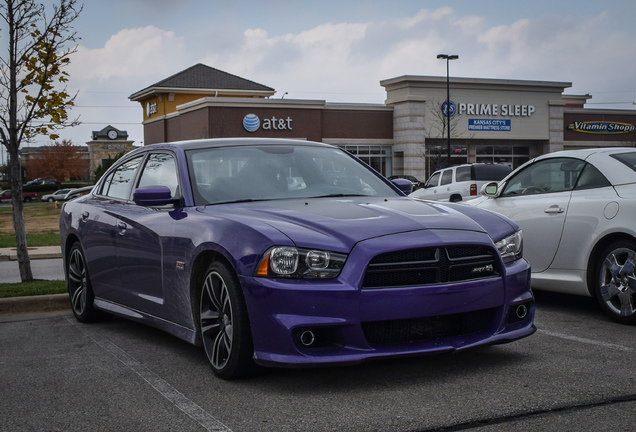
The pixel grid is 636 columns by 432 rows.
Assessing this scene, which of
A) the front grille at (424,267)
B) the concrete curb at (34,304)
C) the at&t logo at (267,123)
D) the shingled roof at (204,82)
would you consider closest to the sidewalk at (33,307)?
the concrete curb at (34,304)

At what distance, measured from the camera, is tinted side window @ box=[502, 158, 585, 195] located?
Answer: 294 inches

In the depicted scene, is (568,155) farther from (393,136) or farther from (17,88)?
(393,136)

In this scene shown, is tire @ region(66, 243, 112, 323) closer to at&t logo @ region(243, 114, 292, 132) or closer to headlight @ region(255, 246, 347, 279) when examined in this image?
headlight @ region(255, 246, 347, 279)

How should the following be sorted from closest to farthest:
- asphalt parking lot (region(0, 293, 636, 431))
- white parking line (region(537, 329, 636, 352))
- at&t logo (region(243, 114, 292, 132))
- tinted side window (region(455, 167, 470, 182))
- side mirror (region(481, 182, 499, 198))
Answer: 1. asphalt parking lot (region(0, 293, 636, 431))
2. white parking line (region(537, 329, 636, 352))
3. side mirror (region(481, 182, 499, 198))
4. tinted side window (region(455, 167, 470, 182))
5. at&t logo (region(243, 114, 292, 132))

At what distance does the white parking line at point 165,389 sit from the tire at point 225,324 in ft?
1.12

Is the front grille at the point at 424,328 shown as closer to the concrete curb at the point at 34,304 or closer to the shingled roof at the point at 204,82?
the concrete curb at the point at 34,304

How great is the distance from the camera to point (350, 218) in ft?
16.0

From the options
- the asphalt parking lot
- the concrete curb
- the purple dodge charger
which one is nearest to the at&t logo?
the concrete curb

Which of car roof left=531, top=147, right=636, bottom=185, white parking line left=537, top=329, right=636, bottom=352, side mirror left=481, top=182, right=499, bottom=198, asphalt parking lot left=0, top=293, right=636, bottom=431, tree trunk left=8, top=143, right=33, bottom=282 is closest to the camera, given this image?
asphalt parking lot left=0, top=293, right=636, bottom=431

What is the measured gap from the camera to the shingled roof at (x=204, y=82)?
6278 cm

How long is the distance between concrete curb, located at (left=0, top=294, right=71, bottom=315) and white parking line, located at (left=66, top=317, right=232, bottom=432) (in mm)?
1552

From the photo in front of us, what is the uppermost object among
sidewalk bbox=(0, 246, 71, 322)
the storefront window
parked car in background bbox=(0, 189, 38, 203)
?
the storefront window

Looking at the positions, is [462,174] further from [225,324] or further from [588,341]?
[225,324]

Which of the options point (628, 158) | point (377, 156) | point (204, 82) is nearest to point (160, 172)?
point (628, 158)
